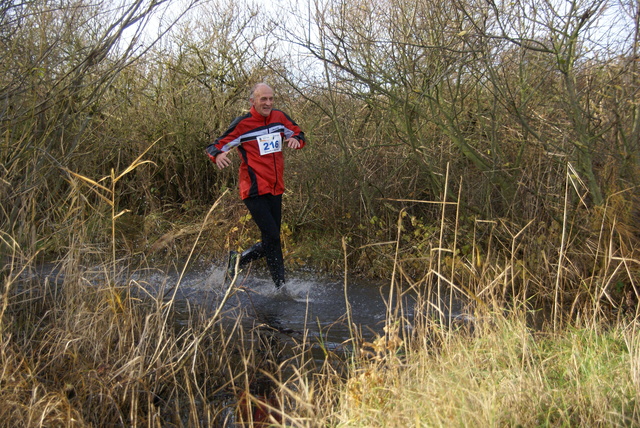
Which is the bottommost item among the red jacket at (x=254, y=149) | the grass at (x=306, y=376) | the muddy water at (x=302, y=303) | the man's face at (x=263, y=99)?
the muddy water at (x=302, y=303)

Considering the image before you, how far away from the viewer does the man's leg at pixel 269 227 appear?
21.2 feet

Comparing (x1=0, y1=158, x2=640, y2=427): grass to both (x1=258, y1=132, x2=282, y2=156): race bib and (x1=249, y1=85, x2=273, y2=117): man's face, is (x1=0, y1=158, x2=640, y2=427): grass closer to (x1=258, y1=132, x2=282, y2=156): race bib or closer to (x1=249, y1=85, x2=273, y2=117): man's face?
(x1=258, y1=132, x2=282, y2=156): race bib

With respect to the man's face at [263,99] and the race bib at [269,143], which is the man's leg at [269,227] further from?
the man's face at [263,99]

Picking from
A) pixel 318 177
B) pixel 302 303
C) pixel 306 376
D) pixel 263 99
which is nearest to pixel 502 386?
pixel 306 376

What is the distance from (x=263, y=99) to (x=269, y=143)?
1.29 ft

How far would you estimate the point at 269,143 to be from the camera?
6.35m

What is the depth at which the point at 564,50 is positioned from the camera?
5.54 meters

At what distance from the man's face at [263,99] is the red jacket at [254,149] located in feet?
0.27

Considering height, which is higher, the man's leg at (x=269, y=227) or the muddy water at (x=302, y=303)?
the man's leg at (x=269, y=227)

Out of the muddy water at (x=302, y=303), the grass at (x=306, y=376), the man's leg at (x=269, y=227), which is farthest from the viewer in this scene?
the man's leg at (x=269, y=227)

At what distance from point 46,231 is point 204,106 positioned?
482cm

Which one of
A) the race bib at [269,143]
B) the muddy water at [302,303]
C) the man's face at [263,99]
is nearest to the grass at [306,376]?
the muddy water at [302,303]

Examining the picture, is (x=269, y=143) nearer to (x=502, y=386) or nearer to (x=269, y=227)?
(x=269, y=227)

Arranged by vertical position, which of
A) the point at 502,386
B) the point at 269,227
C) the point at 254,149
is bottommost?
the point at 502,386
